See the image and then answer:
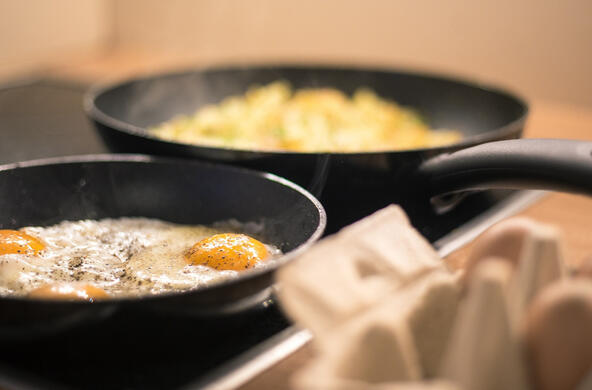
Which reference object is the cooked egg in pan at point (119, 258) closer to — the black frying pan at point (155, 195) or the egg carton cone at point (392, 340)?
the black frying pan at point (155, 195)

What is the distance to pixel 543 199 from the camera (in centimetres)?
120

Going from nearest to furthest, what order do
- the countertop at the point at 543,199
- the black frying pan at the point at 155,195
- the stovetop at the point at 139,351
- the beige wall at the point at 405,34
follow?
the stovetop at the point at 139,351, the countertop at the point at 543,199, the black frying pan at the point at 155,195, the beige wall at the point at 405,34

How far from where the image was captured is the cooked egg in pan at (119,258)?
667 millimetres

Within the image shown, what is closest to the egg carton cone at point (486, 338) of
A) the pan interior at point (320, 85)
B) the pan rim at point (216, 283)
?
the pan rim at point (216, 283)

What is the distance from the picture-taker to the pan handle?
605mm

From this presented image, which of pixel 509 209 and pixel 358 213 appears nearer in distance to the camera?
pixel 358 213

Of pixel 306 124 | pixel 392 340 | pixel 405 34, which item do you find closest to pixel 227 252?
pixel 392 340

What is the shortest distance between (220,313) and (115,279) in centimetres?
18

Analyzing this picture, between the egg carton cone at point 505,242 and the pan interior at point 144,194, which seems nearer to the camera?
the egg carton cone at point 505,242

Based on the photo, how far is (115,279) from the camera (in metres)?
0.69

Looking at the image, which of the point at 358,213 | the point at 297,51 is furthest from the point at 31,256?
the point at 297,51

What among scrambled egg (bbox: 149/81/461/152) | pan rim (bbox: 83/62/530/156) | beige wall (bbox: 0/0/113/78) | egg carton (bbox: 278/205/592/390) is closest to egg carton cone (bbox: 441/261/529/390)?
egg carton (bbox: 278/205/592/390)

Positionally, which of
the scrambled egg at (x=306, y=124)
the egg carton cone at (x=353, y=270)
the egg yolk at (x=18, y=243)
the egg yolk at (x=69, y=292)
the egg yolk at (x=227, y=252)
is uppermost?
the egg carton cone at (x=353, y=270)

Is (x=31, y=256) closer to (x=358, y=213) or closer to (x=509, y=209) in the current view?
(x=358, y=213)
